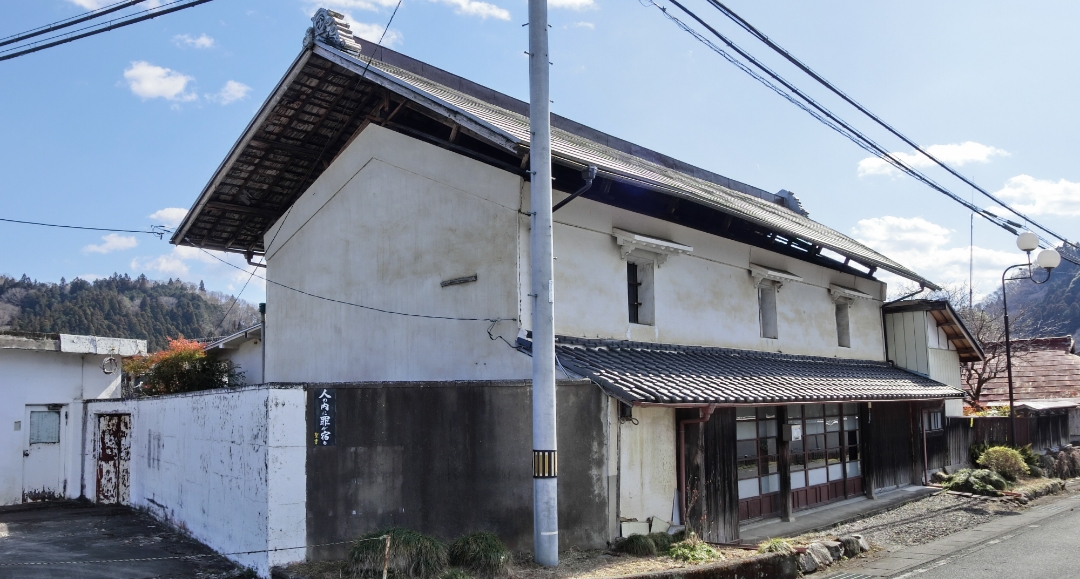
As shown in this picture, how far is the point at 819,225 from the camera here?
23500mm

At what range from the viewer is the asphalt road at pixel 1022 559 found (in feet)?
33.8

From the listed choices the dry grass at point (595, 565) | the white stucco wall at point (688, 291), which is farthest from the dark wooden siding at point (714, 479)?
the white stucco wall at point (688, 291)

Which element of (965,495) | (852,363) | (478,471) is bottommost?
(965,495)

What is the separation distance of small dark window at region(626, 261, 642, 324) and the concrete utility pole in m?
4.69

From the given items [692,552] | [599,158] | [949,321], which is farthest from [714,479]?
[949,321]

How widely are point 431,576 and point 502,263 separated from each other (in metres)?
4.75

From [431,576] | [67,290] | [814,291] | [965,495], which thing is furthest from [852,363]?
[67,290]

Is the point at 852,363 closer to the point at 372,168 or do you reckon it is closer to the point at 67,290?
the point at 372,168

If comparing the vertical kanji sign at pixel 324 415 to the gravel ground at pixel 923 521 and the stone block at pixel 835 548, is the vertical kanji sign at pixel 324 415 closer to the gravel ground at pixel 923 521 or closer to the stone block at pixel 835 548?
the gravel ground at pixel 923 521

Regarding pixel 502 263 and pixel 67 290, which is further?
pixel 67 290

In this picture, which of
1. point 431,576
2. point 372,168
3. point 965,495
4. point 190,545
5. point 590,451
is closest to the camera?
point 431,576

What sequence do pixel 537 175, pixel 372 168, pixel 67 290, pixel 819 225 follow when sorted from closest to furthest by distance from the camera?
pixel 537 175 → pixel 372 168 → pixel 819 225 → pixel 67 290

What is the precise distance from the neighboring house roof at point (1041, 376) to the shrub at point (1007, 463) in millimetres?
9864

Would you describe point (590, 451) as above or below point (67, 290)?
below
